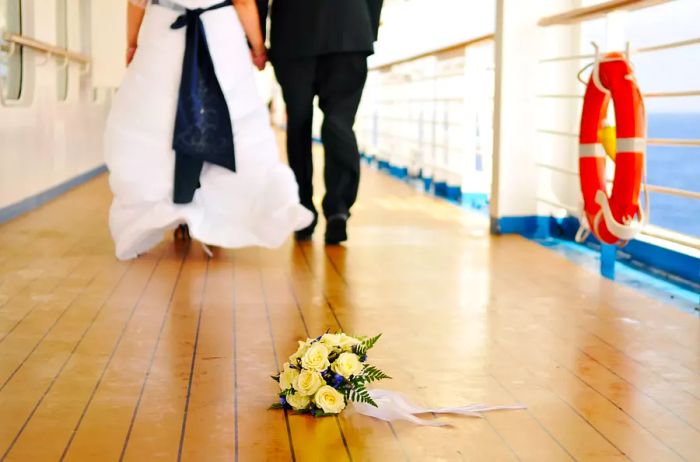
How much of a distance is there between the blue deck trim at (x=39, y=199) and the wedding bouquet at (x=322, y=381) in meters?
3.05

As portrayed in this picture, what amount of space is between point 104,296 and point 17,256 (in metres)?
0.85

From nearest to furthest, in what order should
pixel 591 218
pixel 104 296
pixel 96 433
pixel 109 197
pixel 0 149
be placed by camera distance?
1. pixel 96 433
2. pixel 104 296
3. pixel 591 218
4. pixel 0 149
5. pixel 109 197

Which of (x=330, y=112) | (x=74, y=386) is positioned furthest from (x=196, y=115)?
(x=74, y=386)

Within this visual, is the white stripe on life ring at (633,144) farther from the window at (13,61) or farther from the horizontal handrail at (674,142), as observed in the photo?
the window at (13,61)

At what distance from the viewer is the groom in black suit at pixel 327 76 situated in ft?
11.6

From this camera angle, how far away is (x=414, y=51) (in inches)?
320

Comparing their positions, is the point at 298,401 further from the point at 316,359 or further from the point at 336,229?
the point at 336,229

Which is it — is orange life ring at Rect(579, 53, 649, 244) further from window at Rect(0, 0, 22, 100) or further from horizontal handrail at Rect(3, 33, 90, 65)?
window at Rect(0, 0, 22, 100)

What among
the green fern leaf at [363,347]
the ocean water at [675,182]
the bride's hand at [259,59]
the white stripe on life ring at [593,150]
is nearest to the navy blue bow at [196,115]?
the bride's hand at [259,59]

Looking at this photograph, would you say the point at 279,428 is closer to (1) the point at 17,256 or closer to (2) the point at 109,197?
(1) the point at 17,256

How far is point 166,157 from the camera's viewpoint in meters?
3.34

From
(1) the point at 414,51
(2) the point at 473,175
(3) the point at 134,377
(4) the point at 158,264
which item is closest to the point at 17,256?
(4) the point at 158,264

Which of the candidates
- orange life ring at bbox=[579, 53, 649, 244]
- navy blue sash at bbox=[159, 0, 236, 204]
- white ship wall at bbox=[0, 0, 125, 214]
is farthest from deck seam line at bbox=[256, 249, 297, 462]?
white ship wall at bbox=[0, 0, 125, 214]

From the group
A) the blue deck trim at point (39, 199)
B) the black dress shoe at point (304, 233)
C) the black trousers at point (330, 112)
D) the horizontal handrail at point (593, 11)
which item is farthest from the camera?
the blue deck trim at point (39, 199)
